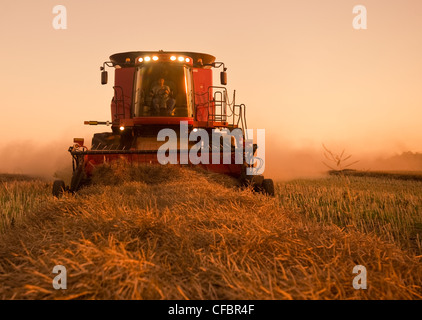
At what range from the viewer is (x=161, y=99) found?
30.5 ft

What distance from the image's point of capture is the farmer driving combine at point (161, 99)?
9.23 meters

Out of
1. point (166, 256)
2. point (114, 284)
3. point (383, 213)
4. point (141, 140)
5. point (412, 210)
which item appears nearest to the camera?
point (114, 284)

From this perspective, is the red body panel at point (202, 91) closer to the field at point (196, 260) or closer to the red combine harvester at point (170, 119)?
the red combine harvester at point (170, 119)

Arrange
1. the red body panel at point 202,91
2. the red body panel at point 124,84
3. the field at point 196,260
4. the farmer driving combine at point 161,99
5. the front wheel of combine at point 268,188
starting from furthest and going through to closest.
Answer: the red body panel at point 124,84 → the red body panel at point 202,91 → the farmer driving combine at point 161,99 → the front wheel of combine at point 268,188 → the field at point 196,260

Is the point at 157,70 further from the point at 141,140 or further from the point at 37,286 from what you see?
the point at 37,286

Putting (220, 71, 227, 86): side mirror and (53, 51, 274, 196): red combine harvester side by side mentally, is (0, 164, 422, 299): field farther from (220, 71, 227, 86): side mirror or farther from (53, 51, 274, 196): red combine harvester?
(220, 71, 227, 86): side mirror

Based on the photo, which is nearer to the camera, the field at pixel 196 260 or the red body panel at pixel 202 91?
the field at pixel 196 260

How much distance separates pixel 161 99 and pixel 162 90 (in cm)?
24

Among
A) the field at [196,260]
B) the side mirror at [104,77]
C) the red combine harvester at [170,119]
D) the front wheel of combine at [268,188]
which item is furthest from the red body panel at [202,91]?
the field at [196,260]
